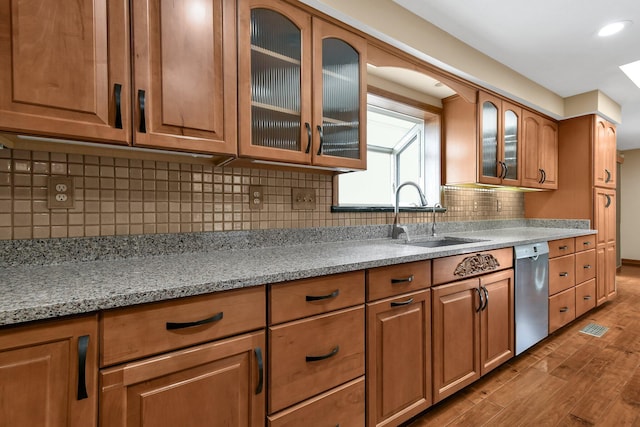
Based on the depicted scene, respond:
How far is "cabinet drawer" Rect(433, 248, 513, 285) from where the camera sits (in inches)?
62.9

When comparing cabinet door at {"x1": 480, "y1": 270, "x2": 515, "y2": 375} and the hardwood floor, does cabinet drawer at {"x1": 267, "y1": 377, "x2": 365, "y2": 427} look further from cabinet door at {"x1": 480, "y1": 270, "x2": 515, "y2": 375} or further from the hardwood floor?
cabinet door at {"x1": 480, "y1": 270, "x2": 515, "y2": 375}

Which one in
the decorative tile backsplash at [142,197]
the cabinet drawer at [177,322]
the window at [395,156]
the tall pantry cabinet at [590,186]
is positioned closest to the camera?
the cabinet drawer at [177,322]

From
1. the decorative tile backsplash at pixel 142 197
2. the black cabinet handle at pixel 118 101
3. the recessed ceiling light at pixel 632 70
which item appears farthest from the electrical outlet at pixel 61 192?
the recessed ceiling light at pixel 632 70

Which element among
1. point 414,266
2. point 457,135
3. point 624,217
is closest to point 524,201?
point 457,135

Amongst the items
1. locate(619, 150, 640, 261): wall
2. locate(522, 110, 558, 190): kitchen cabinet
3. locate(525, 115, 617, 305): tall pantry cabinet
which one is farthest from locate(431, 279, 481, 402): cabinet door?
locate(619, 150, 640, 261): wall

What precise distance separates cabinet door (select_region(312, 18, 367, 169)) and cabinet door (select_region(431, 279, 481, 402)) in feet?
2.79

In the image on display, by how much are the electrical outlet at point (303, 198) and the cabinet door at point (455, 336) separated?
2.78 feet

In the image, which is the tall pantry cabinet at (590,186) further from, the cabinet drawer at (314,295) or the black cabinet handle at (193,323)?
the black cabinet handle at (193,323)

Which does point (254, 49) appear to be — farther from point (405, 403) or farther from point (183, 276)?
point (405, 403)

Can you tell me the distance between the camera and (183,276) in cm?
99

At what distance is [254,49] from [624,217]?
25.0ft

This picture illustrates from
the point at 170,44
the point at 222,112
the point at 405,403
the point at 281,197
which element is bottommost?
the point at 405,403

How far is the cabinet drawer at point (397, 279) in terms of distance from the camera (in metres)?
1.33

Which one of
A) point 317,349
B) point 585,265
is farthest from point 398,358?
point 585,265
